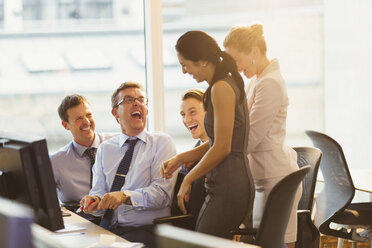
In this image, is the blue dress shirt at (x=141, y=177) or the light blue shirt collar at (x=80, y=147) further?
the light blue shirt collar at (x=80, y=147)

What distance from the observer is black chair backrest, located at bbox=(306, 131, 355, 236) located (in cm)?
361

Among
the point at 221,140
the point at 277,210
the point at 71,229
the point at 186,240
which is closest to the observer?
the point at 186,240

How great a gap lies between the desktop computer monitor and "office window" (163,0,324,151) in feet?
8.66

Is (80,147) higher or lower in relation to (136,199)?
higher

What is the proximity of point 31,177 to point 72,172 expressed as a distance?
4.96 feet

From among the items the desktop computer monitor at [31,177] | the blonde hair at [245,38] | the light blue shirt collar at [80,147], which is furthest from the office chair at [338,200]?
the desktop computer monitor at [31,177]

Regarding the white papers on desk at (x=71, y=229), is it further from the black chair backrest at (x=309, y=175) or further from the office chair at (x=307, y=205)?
the black chair backrest at (x=309, y=175)

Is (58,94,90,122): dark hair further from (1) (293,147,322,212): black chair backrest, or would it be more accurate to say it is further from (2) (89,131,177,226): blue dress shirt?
(1) (293,147,322,212): black chair backrest

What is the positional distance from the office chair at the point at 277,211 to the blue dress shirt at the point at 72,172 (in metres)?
1.56

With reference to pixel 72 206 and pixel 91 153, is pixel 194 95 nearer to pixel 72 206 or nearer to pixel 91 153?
pixel 91 153

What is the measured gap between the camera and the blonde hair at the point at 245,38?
9.05 feet

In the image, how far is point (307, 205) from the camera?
3053 millimetres

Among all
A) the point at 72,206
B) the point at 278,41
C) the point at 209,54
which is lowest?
the point at 72,206


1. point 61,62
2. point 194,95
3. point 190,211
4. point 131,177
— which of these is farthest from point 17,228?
point 61,62
